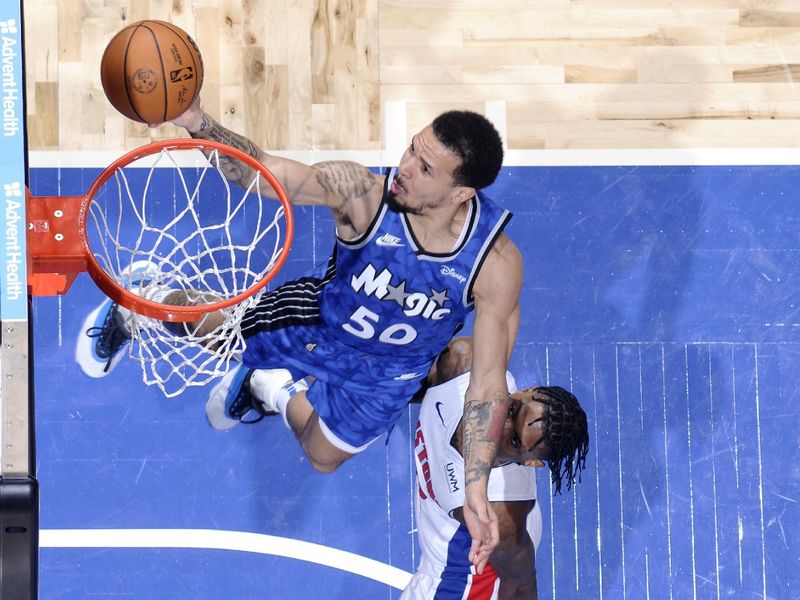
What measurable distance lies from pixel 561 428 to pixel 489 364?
2.57 ft

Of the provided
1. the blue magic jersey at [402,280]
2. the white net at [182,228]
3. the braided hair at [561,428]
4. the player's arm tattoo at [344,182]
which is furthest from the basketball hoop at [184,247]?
the braided hair at [561,428]

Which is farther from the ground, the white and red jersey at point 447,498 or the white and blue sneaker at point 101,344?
the white and blue sneaker at point 101,344

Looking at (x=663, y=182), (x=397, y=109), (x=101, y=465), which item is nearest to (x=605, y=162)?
(x=663, y=182)

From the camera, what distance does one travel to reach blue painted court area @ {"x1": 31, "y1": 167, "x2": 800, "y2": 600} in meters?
5.39

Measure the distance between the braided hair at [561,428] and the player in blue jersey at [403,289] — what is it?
611 millimetres

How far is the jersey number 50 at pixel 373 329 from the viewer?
16.0ft

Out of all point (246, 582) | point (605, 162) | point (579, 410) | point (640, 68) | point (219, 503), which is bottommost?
point (246, 582)

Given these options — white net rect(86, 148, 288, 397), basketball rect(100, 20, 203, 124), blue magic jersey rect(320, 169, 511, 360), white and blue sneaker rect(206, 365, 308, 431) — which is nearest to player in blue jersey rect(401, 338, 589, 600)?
blue magic jersey rect(320, 169, 511, 360)

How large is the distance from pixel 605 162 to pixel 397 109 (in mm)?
1181

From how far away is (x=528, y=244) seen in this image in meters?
5.72

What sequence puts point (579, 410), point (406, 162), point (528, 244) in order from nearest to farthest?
point (406, 162), point (579, 410), point (528, 244)

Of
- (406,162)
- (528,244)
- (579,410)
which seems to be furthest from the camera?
(528,244)

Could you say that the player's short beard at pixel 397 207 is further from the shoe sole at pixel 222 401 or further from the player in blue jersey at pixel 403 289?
the shoe sole at pixel 222 401

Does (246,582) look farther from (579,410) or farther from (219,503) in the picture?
(579,410)
